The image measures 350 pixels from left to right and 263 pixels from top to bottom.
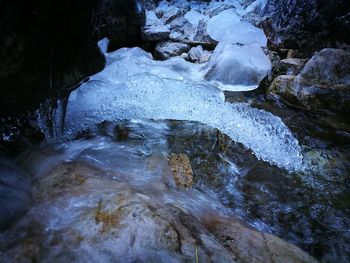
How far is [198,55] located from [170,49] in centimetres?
74

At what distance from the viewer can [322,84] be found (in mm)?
4418

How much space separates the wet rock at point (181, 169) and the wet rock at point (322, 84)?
2.39m

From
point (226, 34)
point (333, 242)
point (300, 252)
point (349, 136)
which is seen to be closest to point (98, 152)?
point (300, 252)

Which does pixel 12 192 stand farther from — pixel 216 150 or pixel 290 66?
pixel 290 66

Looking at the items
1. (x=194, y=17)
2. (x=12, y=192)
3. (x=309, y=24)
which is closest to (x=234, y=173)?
(x=12, y=192)

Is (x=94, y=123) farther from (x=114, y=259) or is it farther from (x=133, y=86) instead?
(x=114, y=259)

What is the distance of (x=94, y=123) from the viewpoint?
12.5 feet

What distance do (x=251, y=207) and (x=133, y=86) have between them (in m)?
2.65

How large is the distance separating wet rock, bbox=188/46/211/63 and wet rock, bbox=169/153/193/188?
359cm

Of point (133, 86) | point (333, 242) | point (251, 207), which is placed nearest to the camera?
point (333, 242)

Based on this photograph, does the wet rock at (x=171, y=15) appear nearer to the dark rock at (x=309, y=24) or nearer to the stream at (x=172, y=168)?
the dark rock at (x=309, y=24)

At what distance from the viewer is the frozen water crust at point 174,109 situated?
11.8 ft

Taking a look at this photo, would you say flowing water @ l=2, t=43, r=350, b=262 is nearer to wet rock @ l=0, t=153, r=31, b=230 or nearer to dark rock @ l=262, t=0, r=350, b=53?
wet rock @ l=0, t=153, r=31, b=230

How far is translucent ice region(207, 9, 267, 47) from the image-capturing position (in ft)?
20.1
